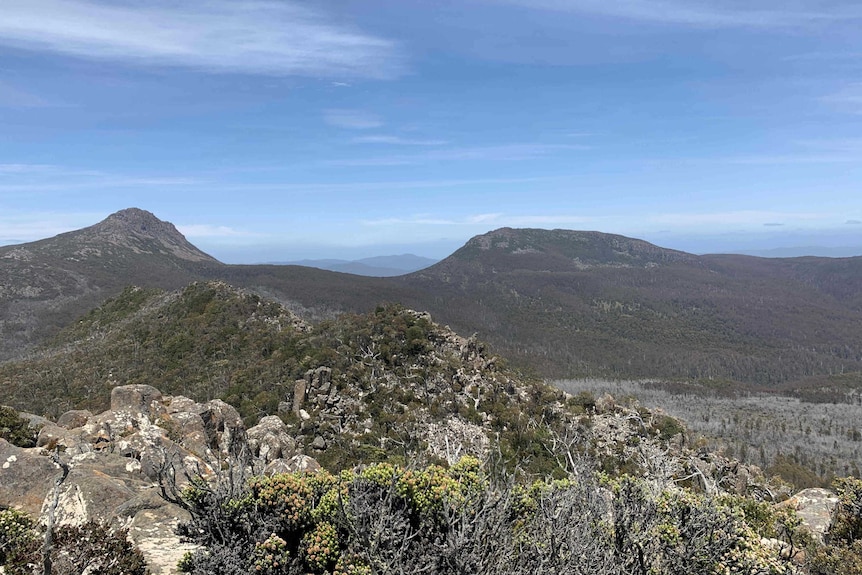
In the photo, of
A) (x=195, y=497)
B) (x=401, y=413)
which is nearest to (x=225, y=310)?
(x=401, y=413)

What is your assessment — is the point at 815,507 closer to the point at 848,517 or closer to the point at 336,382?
the point at 848,517

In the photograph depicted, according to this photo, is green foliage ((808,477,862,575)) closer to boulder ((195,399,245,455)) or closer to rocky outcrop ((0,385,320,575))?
rocky outcrop ((0,385,320,575))

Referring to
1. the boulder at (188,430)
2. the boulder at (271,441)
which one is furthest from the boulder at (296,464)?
the boulder at (188,430)

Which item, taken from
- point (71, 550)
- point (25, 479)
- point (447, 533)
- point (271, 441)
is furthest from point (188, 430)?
point (447, 533)

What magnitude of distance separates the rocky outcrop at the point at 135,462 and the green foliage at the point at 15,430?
38 centimetres

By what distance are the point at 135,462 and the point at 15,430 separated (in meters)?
5.63

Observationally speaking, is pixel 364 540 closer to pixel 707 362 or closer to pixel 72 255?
pixel 707 362

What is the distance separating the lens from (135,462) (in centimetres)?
1212

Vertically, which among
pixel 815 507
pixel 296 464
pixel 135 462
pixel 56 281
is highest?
pixel 56 281

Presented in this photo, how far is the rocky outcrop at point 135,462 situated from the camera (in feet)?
26.8

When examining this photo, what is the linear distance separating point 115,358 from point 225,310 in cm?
1075

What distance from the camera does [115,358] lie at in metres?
42.3

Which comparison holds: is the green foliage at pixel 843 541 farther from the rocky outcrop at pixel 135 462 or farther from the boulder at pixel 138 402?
the boulder at pixel 138 402

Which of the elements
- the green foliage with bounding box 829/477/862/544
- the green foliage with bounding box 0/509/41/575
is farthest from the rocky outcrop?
the green foliage with bounding box 829/477/862/544
